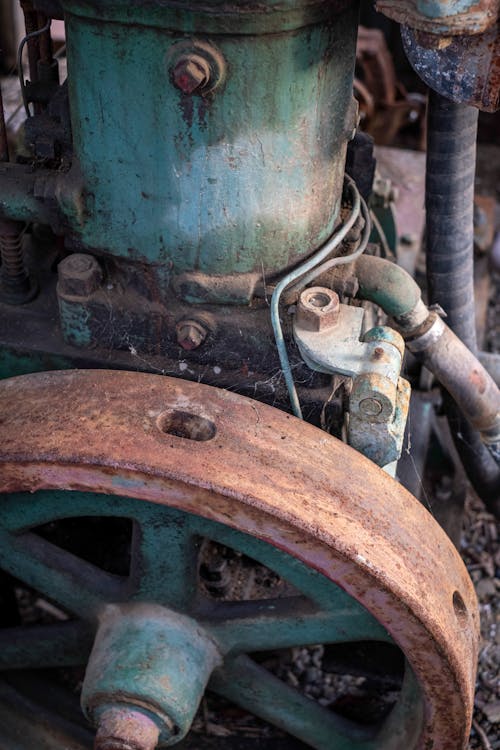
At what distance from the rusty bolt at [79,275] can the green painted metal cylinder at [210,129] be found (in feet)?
0.12

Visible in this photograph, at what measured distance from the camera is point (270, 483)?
1.37m

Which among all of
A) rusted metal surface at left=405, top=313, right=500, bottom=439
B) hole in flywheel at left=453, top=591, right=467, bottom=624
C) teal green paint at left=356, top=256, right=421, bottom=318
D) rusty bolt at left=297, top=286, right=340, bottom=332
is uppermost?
rusty bolt at left=297, top=286, right=340, bottom=332

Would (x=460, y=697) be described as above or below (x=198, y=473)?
below

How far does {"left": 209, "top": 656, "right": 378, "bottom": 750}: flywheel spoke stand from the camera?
1737mm

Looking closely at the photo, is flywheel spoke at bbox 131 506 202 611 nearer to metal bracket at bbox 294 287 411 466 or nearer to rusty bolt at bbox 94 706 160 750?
rusty bolt at bbox 94 706 160 750

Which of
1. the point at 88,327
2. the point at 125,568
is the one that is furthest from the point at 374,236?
the point at 125,568

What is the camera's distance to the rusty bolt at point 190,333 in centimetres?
162

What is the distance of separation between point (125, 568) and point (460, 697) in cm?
85

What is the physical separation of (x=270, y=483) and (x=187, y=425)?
0.18m

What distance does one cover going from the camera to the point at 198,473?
53.3 inches

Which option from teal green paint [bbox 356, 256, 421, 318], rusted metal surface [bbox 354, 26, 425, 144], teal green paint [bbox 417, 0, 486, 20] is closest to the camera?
teal green paint [bbox 417, 0, 486, 20]

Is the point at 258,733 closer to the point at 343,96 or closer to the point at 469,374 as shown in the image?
the point at 469,374

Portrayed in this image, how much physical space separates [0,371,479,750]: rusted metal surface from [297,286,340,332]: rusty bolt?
6.8 inches

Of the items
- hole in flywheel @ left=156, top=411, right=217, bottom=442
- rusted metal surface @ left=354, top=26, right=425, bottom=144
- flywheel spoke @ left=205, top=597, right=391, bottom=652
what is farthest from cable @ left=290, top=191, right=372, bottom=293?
rusted metal surface @ left=354, top=26, right=425, bottom=144
